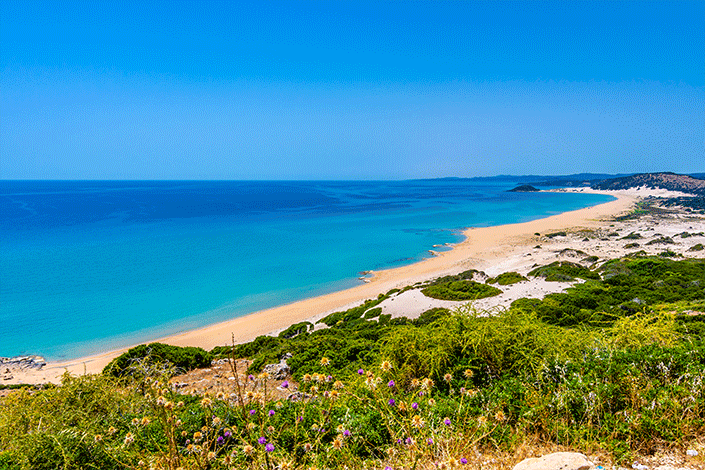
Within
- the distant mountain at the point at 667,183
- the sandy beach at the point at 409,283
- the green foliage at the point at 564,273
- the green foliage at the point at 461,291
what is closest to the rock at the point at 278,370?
the sandy beach at the point at 409,283

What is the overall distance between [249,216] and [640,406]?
67.7 m

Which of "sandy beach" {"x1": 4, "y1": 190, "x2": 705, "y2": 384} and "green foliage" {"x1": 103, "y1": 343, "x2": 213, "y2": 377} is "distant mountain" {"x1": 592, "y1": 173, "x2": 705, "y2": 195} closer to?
"sandy beach" {"x1": 4, "y1": 190, "x2": 705, "y2": 384}

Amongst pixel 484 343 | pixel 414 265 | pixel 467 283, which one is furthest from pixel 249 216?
pixel 484 343

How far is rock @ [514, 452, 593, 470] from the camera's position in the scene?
237 centimetres

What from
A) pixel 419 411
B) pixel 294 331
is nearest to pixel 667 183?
pixel 294 331

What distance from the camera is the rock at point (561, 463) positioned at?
7.77ft

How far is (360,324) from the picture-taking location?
13156 mm

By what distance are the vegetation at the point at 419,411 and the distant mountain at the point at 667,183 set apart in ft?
370

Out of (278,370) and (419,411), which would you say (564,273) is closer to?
(278,370)

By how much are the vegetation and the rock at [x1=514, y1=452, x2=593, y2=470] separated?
16.5 inches

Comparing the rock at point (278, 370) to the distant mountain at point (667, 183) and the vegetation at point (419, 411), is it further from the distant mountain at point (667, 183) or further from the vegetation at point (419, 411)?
the distant mountain at point (667, 183)

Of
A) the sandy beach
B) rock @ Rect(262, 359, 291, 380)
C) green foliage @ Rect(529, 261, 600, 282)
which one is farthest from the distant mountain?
rock @ Rect(262, 359, 291, 380)

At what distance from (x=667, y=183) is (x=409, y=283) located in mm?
129400

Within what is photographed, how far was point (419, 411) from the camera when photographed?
10.8 feet
